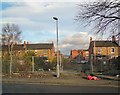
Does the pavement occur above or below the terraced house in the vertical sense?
below

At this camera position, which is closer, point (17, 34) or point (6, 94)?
point (6, 94)

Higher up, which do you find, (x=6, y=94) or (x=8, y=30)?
(x=8, y=30)

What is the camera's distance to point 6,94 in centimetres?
1605

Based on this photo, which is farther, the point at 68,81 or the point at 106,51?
the point at 106,51

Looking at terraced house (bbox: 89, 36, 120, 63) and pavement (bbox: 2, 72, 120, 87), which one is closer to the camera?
terraced house (bbox: 89, 36, 120, 63)

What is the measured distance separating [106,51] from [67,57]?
4520 centimetres

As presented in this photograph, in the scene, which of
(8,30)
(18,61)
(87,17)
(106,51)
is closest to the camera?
(87,17)

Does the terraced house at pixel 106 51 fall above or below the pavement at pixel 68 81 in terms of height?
above

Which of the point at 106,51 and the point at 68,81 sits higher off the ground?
the point at 106,51

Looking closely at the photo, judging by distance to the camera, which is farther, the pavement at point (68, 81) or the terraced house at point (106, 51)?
the pavement at point (68, 81)

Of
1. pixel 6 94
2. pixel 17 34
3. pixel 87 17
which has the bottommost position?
pixel 6 94

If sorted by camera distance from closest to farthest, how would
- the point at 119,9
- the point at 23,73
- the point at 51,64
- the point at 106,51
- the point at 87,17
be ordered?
the point at 119,9
the point at 87,17
the point at 23,73
the point at 51,64
the point at 106,51

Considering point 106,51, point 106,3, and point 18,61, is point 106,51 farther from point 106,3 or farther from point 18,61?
point 106,3

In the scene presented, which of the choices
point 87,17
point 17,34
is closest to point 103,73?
point 87,17
